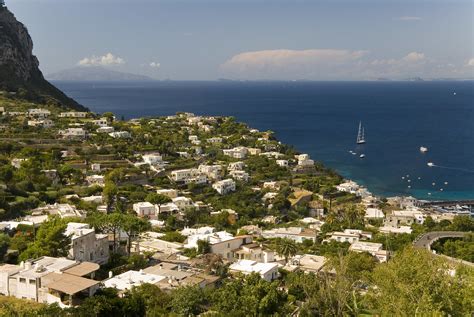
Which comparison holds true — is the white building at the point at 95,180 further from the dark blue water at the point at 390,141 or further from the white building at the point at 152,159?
the dark blue water at the point at 390,141

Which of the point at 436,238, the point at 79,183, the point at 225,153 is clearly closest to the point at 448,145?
the point at 225,153

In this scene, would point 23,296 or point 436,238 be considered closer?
point 23,296

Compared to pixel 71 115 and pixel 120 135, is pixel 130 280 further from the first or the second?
pixel 71 115

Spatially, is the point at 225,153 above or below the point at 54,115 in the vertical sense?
below

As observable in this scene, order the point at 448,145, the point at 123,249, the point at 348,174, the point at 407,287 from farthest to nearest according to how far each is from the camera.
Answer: the point at 448,145
the point at 348,174
the point at 123,249
the point at 407,287

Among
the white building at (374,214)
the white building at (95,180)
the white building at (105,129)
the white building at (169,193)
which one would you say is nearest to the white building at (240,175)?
the white building at (169,193)

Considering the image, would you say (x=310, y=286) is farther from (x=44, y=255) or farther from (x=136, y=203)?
(x=136, y=203)

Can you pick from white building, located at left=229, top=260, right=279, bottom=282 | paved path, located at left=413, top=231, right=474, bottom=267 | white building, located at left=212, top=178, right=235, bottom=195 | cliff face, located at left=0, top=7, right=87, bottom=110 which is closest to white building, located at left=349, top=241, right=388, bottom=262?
paved path, located at left=413, top=231, right=474, bottom=267

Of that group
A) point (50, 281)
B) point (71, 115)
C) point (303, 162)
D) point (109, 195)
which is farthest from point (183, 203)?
point (71, 115)
